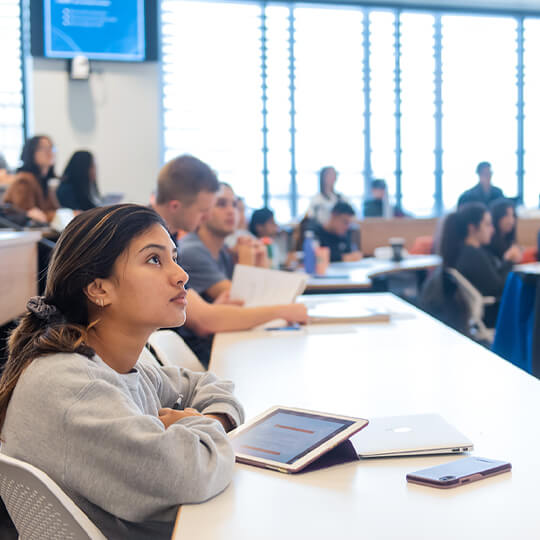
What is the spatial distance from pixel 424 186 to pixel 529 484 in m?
9.69

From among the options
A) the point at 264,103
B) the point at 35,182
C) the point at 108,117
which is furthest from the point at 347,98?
the point at 35,182

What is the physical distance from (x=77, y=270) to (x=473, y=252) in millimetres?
3806

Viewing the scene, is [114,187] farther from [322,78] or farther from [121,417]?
[121,417]

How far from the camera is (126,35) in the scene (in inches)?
341

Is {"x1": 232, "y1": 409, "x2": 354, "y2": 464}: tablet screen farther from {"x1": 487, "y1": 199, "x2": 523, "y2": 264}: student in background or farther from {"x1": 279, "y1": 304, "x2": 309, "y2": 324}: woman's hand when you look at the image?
{"x1": 487, "y1": 199, "x2": 523, "y2": 264}: student in background

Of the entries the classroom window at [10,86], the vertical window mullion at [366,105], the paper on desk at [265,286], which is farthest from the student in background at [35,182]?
the vertical window mullion at [366,105]

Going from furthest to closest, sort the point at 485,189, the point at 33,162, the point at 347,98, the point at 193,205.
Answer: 1. the point at 347,98
2. the point at 485,189
3. the point at 33,162
4. the point at 193,205

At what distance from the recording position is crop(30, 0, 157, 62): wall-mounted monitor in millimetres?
8391

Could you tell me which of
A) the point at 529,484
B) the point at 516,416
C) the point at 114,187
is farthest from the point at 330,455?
the point at 114,187

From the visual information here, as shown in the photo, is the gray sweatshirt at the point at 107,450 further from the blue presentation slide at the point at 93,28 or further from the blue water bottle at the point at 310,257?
the blue presentation slide at the point at 93,28

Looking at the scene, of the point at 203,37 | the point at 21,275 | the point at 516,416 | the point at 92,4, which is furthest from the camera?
the point at 203,37

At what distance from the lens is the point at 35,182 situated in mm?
5531

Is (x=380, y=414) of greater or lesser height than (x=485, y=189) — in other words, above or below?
below

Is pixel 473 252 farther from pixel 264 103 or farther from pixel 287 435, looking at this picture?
pixel 264 103
